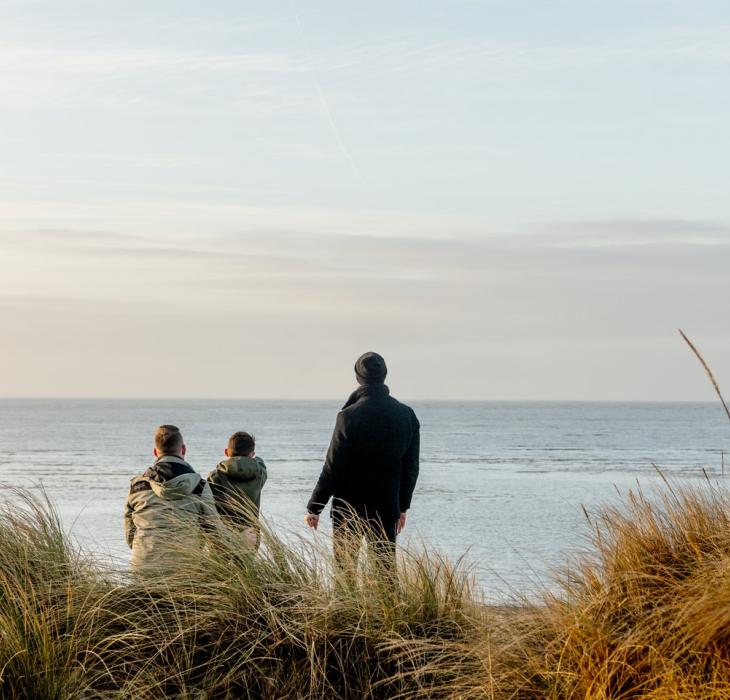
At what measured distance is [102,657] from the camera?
5203 millimetres

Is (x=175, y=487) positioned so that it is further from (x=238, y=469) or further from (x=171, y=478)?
(x=238, y=469)

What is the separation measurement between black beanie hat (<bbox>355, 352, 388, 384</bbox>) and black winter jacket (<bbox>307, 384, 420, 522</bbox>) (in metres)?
0.15

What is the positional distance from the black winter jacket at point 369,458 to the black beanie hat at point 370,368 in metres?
0.15

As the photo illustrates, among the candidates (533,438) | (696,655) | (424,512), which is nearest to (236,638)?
(696,655)

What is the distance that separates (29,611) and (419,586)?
1.94 meters

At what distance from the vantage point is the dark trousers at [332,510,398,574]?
571 cm

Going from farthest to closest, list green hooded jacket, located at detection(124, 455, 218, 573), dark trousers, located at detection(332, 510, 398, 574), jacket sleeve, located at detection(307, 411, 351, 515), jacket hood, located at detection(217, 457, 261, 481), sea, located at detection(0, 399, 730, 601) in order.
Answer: sea, located at detection(0, 399, 730, 601)
jacket hood, located at detection(217, 457, 261, 481)
jacket sleeve, located at detection(307, 411, 351, 515)
green hooded jacket, located at detection(124, 455, 218, 573)
dark trousers, located at detection(332, 510, 398, 574)

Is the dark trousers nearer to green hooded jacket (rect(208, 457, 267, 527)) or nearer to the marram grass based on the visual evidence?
the marram grass

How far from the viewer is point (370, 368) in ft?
23.4

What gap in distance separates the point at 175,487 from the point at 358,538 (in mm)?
1206

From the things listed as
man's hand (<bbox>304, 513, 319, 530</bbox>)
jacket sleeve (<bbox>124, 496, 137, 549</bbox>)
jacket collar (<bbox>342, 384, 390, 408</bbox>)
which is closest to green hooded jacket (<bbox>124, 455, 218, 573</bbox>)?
jacket sleeve (<bbox>124, 496, 137, 549</bbox>)

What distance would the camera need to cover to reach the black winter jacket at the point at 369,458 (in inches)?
274

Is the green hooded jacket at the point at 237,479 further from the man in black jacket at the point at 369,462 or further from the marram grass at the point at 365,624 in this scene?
the marram grass at the point at 365,624

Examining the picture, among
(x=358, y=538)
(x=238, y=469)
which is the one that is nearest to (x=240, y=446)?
(x=238, y=469)
